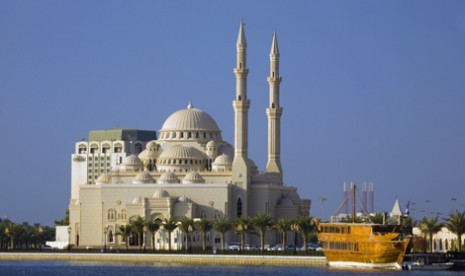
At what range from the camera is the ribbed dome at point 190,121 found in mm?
160625

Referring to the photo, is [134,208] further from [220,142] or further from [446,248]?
[446,248]

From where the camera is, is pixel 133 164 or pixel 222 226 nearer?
pixel 222 226

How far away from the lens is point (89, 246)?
150875 millimetres

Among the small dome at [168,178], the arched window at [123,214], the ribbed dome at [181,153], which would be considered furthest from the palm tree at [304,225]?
the ribbed dome at [181,153]

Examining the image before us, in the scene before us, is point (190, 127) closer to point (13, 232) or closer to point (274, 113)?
point (274, 113)

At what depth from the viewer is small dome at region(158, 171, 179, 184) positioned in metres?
149

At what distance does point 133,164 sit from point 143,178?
6.47 m

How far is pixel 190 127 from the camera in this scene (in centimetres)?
16050

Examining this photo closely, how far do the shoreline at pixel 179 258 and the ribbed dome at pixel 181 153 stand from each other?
21.9m

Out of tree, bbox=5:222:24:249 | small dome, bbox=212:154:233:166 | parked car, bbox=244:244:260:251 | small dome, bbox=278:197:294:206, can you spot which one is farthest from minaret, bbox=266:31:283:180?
tree, bbox=5:222:24:249

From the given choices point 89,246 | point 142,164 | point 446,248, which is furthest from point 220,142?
point 446,248

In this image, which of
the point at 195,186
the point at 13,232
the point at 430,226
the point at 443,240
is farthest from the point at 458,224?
the point at 13,232

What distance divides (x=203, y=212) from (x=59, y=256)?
16897 mm

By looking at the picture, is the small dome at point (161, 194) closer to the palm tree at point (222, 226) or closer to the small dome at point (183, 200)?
the small dome at point (183, 200)
